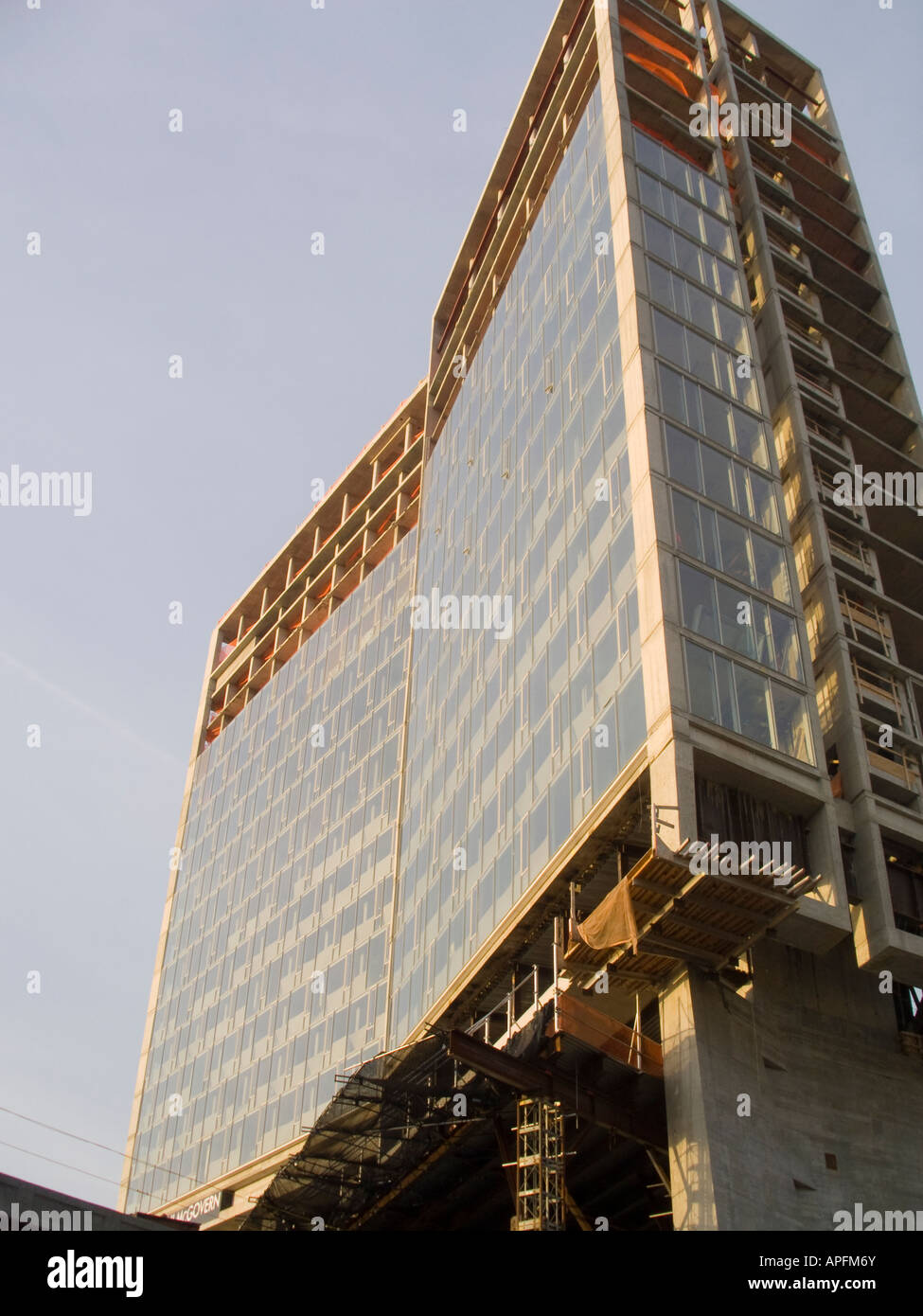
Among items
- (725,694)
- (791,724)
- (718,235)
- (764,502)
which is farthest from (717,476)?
(718,235)

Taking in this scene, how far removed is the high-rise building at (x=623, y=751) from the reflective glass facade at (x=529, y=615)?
190 millimetres

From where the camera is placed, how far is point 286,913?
64.7 meters

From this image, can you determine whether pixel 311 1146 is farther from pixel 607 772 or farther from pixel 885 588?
pixel 885 588

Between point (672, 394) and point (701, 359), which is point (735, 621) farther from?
point (701, 359)

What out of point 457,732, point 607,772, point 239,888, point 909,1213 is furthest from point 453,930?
point 239,888

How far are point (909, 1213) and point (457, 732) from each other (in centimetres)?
2311

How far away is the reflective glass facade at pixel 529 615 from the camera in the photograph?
1399 inches

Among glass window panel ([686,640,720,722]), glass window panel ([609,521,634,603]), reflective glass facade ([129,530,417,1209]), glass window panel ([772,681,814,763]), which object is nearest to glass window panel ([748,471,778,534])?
glass window panel ([609,521,634,603])

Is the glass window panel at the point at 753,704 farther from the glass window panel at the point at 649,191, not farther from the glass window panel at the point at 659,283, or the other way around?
the glass window panel at the point at 649,191

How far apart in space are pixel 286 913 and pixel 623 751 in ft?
121

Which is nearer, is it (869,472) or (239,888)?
(869,472)

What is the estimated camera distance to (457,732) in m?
47.5

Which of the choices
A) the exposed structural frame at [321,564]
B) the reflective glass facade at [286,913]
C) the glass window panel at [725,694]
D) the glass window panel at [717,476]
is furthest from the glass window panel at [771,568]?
the exposed structural frame at [321,564]

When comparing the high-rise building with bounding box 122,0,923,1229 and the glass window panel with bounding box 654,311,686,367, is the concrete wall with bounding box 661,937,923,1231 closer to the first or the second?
the high-rise building with bounding box 122,0,923,1229
